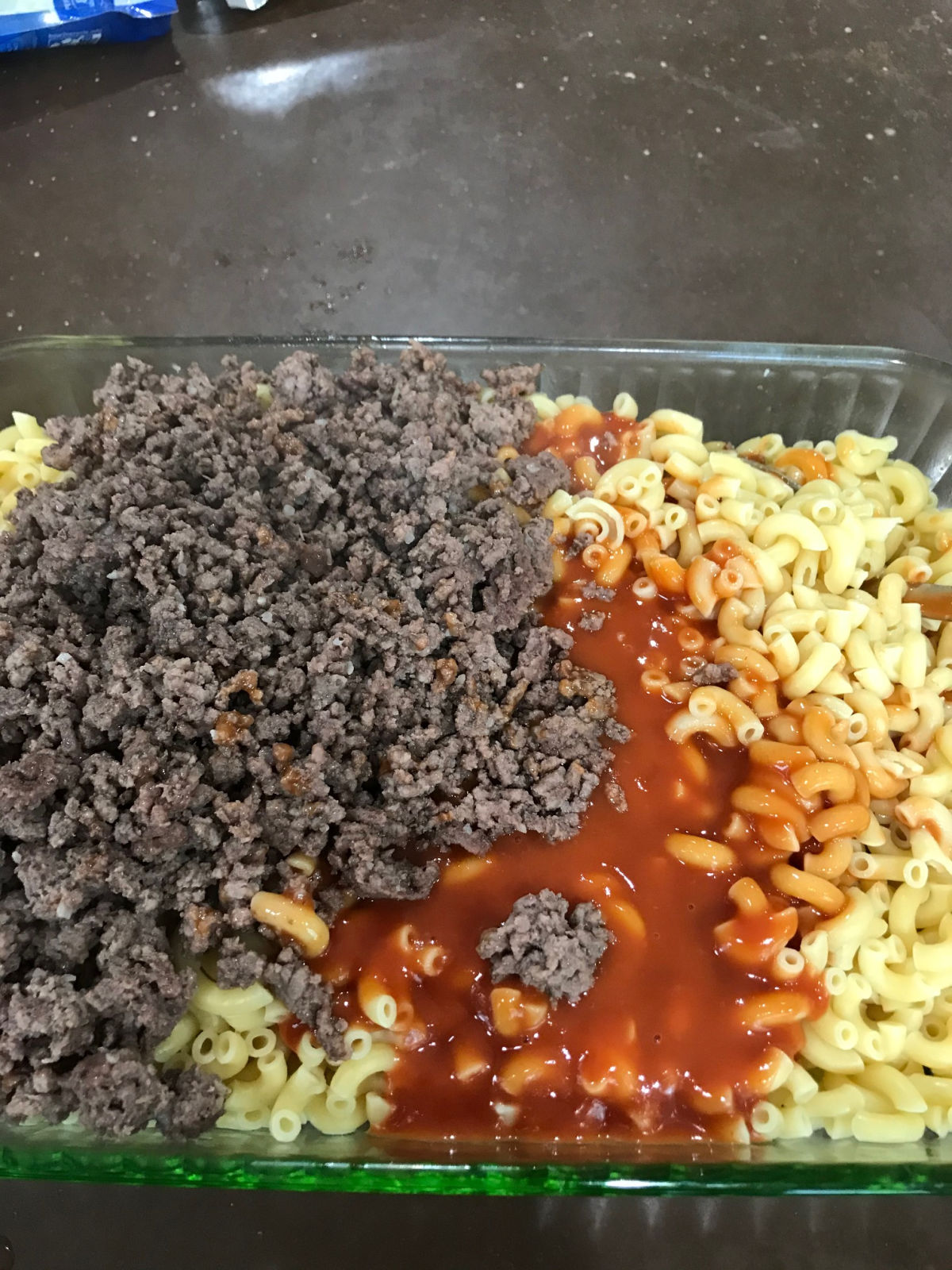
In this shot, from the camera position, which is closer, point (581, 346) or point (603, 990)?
point (603, 990)

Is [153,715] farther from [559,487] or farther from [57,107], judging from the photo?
[57,107]

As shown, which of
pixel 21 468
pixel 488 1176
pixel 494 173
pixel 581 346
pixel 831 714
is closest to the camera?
pixel 488 1176

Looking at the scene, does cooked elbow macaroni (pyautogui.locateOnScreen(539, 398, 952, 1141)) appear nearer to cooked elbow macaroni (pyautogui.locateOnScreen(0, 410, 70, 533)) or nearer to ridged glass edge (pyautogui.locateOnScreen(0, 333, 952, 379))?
ridged glass edge (pyautogui.locateOnScreen(0, 333, 952, 379))

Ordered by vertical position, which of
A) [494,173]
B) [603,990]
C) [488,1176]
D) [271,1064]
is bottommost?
[271,1064]

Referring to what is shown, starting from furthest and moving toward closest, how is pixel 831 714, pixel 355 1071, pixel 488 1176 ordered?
pixel 831 714 → pixel 355 1071 → pixel 488 1176

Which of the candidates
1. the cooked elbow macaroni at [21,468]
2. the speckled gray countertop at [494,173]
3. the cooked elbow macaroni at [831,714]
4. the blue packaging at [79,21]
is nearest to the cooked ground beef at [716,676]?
the cooked elbow macaroni at [831,714]

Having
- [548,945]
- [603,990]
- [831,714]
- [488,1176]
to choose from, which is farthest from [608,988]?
[831,714]

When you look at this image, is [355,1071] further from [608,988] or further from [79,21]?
[79,21]

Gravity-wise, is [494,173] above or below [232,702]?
above
